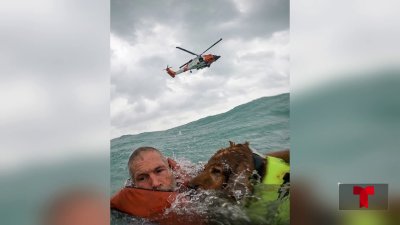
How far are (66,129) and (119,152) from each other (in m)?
0.36

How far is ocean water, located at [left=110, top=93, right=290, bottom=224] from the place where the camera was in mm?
2627

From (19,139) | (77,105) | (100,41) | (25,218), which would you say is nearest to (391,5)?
(100,41)

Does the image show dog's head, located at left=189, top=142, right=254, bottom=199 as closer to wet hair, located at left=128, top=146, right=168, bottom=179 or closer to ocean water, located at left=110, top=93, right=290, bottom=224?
ocean water, located at left=110, top=93, right=290, bottom=224

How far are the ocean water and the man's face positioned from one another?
0.21 ft

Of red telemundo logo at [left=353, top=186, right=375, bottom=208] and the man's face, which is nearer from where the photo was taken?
red telemundo logo at [left=353, top=186, right=375, bottom=208]

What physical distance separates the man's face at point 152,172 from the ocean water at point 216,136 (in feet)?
0.21

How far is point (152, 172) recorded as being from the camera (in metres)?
2.70

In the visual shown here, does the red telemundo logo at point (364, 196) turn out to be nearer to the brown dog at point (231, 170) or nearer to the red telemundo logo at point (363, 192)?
the red telemundo logo at point (363, 192)

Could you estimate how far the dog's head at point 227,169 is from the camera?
2650mm

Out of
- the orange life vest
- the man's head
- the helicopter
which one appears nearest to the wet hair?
the man's head

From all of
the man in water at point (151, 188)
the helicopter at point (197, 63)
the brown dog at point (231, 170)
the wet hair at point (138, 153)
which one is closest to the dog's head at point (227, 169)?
the brown dog at point (231, 170)

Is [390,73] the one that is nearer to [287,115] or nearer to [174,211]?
[287,115]

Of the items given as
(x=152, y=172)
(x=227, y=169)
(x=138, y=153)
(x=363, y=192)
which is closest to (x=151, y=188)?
(x=152, y=172)

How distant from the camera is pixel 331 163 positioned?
2549mm
